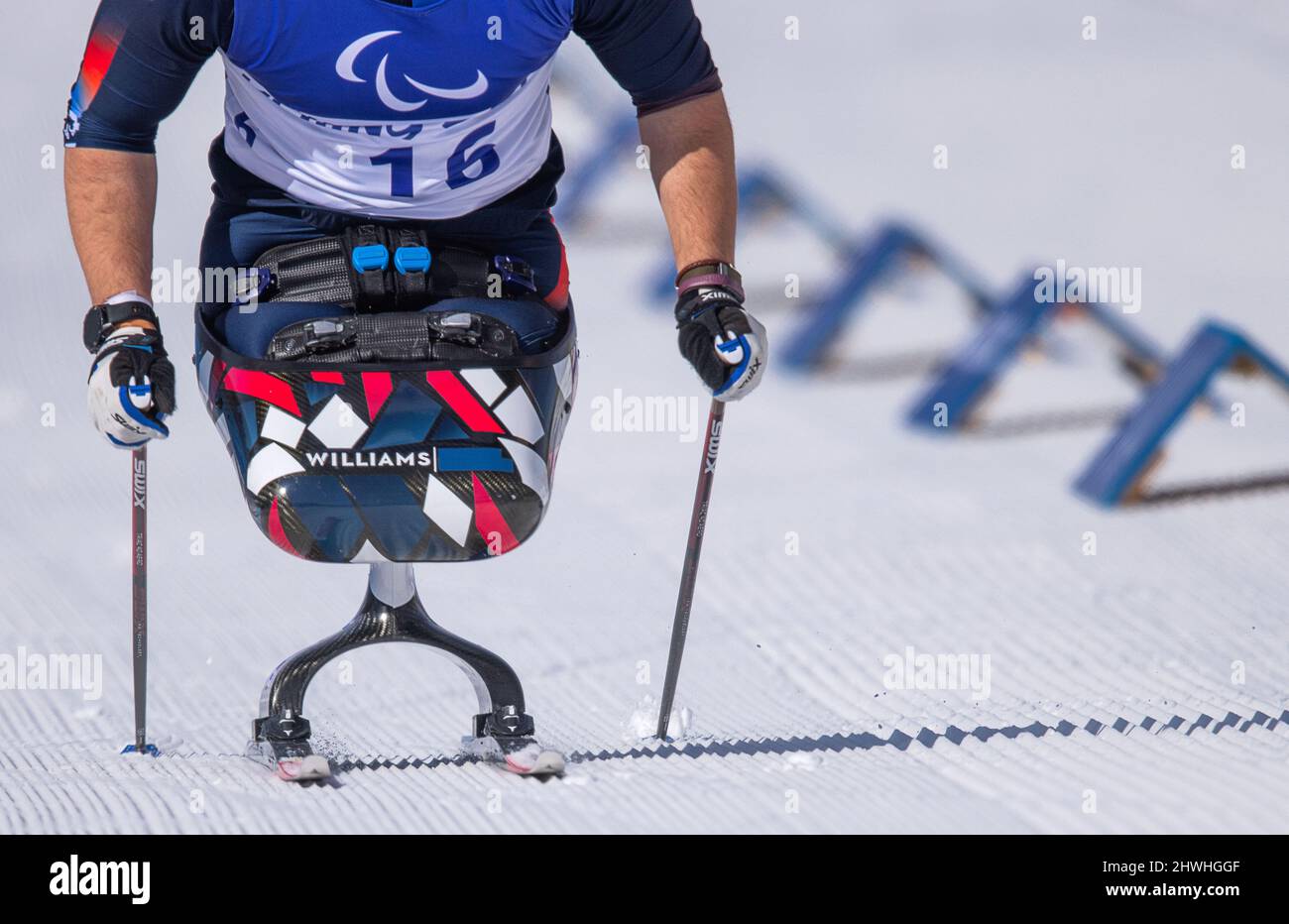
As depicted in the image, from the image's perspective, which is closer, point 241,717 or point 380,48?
point 380,48

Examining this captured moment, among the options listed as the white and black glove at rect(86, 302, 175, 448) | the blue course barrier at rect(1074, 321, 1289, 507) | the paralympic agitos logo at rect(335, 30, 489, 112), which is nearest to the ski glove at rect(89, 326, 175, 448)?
the white and black glove at rect(86, 302, 175, 448)

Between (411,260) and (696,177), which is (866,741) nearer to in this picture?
(696,177)

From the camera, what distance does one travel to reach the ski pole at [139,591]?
320 cm

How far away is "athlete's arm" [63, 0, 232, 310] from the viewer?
9.39 feet

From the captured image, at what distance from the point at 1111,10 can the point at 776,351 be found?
14.9 feet

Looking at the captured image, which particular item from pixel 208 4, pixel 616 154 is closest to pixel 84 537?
pixel 208 4

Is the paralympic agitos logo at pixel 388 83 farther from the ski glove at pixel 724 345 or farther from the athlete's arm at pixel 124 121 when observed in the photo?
the ski glove at pixel 724 345

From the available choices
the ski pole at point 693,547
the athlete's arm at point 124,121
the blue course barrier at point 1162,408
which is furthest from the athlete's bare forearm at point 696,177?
the blue course barrier at point 1162,408

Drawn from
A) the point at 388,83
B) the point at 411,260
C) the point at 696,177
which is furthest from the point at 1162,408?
the point at 388,83

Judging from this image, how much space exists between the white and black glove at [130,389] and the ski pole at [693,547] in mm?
1077

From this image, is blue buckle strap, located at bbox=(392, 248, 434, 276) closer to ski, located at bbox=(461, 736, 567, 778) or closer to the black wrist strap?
the black wrist strap

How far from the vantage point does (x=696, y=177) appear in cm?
327

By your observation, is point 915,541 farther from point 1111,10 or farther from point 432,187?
point 1111,10

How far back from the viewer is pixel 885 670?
405cm
